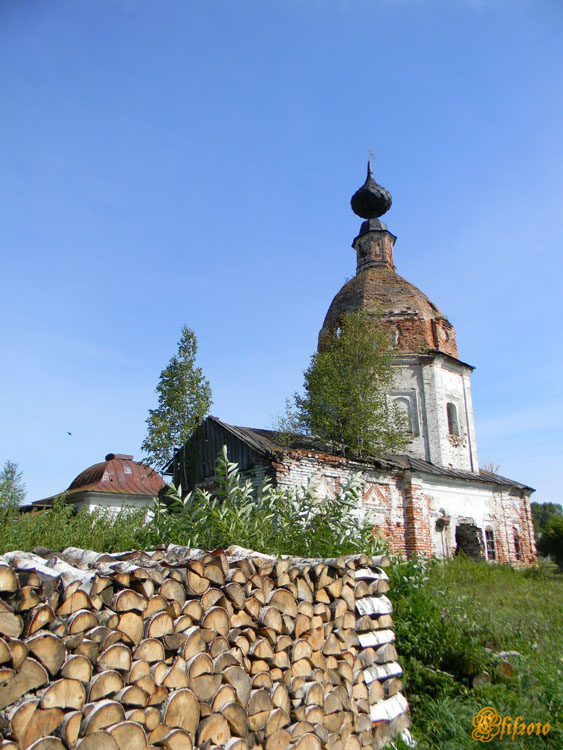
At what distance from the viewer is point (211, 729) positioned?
287 cm

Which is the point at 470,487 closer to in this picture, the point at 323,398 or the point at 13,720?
the point at 323,398

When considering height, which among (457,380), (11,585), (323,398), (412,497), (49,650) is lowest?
(49,650)

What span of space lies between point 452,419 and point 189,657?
17787 mm

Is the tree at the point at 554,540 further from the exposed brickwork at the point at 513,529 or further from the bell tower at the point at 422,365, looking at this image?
the bell tower at the point at 422,365

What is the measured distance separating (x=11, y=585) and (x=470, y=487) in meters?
16.9

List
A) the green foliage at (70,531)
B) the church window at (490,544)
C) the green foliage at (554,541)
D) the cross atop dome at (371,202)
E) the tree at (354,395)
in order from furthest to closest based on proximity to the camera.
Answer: the green foliage at (554,541), the cross atop dome at (371,202), the church window at (490,544), the tree at (354,395), the green foliage at (70,531)

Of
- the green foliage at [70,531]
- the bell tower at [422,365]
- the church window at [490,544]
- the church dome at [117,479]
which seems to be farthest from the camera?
the church dome at [117,479]

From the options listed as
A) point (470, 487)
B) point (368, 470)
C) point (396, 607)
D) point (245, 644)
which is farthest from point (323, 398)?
point (245, 644)

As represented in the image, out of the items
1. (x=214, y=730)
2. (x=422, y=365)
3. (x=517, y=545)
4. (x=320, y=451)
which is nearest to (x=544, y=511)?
(x=517, y=545)

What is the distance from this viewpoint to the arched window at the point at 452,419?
762 inches

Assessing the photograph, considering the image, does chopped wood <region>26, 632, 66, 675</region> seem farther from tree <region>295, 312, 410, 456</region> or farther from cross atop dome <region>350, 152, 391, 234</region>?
cross atop dome <region>350, 152, 391, 234</region>

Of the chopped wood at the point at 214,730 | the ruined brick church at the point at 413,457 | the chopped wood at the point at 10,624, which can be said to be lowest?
the chopped wood at the point at 214,730

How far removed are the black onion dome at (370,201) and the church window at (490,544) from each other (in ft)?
46.8

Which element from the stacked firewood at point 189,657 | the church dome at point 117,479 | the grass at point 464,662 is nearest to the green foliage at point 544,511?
the church dome at point 117,479
